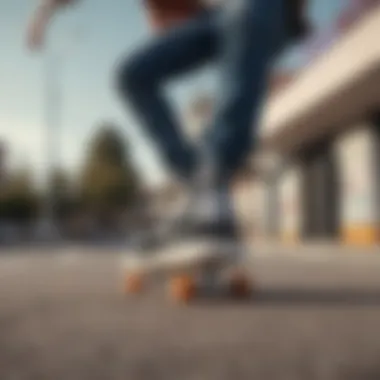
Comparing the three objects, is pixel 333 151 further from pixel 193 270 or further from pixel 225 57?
pixel 225 57

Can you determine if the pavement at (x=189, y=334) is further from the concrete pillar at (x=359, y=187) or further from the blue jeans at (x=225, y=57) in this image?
the concrete pillar at (x=359, y=187)

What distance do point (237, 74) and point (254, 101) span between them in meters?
0.08

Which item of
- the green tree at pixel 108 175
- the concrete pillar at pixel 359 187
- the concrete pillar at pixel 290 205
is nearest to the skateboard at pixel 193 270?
the green tree at pixel 108 175

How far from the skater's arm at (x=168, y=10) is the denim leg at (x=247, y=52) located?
0.14m

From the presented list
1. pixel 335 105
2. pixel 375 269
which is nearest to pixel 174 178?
pixel 375 269

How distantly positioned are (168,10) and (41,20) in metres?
Answer: 0.27

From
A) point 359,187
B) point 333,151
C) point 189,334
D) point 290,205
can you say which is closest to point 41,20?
point 189,334

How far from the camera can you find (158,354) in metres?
1.95

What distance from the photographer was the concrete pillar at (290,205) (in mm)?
13750

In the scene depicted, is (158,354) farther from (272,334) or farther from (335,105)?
(335,105)

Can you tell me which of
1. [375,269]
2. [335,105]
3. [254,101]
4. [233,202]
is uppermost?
[335,105]

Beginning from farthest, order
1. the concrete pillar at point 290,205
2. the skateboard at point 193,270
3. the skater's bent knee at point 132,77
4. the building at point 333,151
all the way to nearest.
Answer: the concrete pillar at point 290,205, the building at point 333,151, the skateboard at point 193,270, the skater's bent knee at point 132,77

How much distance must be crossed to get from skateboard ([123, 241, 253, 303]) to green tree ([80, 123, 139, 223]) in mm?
1065

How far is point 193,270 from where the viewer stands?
3266mm
